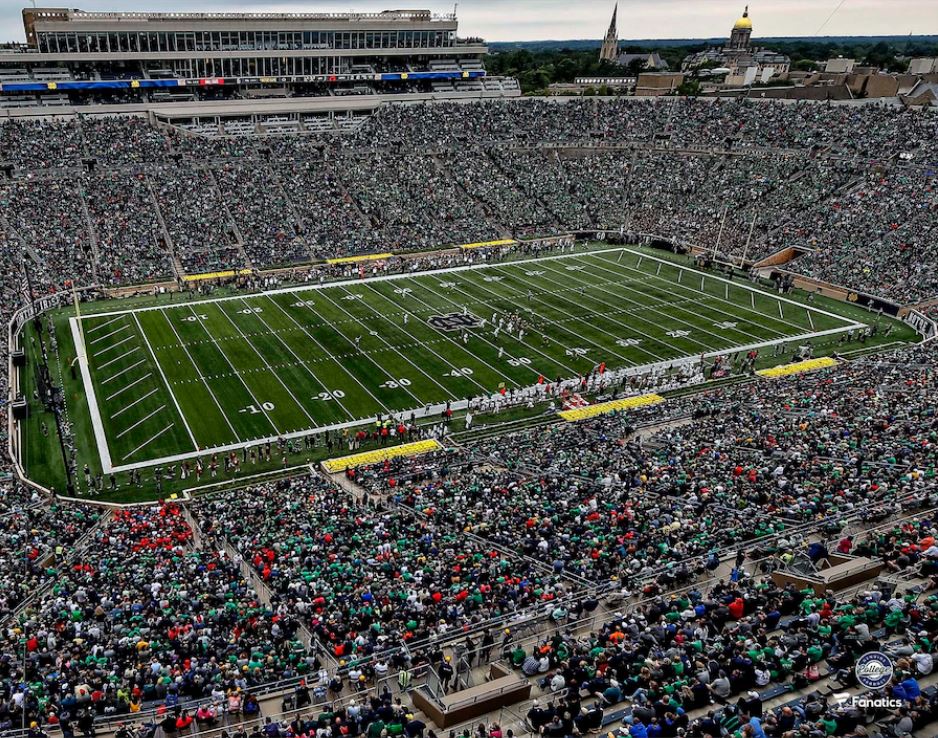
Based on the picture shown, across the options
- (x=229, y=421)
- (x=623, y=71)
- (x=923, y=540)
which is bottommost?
(x=229, y=421)

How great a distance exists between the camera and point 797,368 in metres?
33.3

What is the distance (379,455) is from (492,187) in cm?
3841

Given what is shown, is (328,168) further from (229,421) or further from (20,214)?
(229,421)

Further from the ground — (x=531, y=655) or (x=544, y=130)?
(x=544, y=130)

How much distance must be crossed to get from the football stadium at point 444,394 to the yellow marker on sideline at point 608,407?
19 centimetres

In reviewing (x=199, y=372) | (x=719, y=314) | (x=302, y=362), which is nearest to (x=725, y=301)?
(x=719, y=314)

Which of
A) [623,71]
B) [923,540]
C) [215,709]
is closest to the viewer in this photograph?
[215,709]

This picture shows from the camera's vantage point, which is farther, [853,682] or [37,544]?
[37,544]

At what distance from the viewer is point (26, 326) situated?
1463 inches

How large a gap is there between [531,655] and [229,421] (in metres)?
19.5

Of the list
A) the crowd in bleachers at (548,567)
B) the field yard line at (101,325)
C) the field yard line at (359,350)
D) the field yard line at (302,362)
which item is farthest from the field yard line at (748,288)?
the field yard line at (101,325)

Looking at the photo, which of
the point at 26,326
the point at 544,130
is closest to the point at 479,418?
the point at 26,326

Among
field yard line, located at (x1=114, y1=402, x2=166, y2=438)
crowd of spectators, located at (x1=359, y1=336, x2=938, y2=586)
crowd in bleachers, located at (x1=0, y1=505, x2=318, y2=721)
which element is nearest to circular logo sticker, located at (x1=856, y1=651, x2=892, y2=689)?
crowd of spectators, located at (x1=359, y1=336, x2=938, y2=586)

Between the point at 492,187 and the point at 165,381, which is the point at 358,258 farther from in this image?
the point at 165,381
